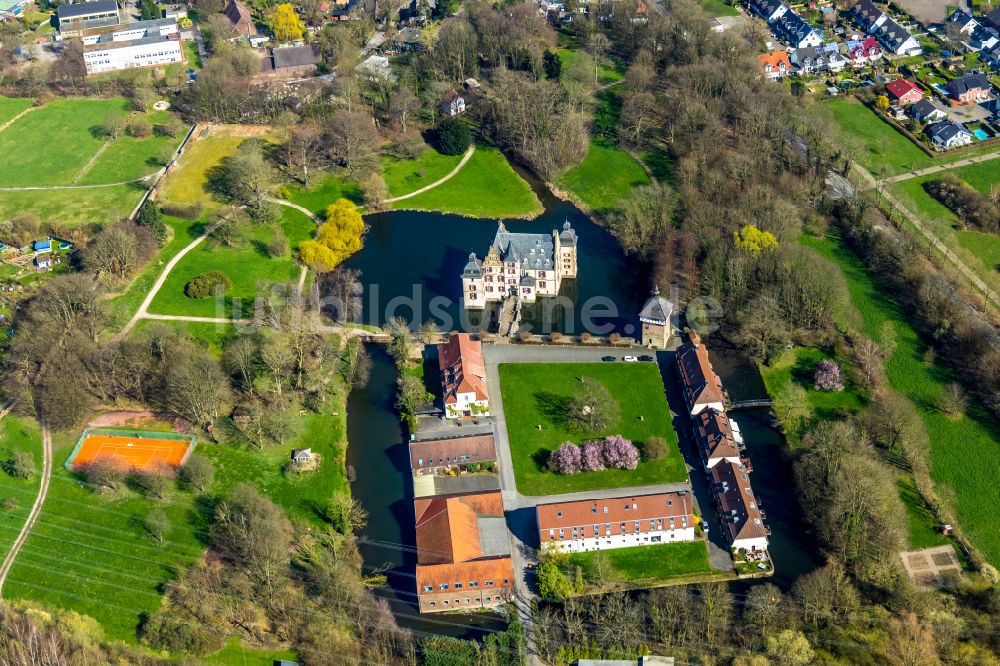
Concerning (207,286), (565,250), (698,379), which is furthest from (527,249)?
(207,286)

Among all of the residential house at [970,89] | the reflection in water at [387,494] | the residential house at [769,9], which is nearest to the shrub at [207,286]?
the reflection in water at [387,494]

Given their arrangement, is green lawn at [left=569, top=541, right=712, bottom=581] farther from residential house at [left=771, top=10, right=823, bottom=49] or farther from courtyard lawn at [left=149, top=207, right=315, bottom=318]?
residential house at [left=771, top=10, right=823, bottom=49]

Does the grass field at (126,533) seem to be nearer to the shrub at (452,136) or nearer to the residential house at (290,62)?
the shrub at (452,136)

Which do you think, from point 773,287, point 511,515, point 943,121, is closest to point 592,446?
point 511,515

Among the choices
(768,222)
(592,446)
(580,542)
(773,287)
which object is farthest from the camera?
(768,222)

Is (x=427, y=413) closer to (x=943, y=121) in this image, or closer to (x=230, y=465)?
(x=230, y=465)

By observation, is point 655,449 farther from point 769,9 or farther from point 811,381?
point 769,9
